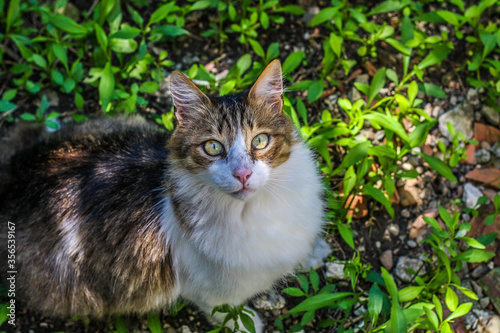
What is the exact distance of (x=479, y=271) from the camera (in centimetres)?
332

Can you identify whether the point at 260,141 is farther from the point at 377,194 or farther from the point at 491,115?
the point at 491,115

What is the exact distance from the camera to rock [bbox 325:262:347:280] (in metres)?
3.39

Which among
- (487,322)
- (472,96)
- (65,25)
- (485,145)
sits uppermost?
(65,25)

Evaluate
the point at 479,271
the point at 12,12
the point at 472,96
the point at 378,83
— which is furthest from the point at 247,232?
the point at 12,12

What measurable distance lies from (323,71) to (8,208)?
2478mm

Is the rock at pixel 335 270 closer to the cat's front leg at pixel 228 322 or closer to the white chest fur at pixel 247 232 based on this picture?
the cat's front leg at pixel 228 322

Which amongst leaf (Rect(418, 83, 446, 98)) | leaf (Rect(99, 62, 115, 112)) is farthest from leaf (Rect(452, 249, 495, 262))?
leaf (Rect(99, 62, 115, 112))

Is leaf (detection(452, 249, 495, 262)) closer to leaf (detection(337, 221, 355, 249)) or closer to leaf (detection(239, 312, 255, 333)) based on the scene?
leaf (detection(337, 221, 355, 249))

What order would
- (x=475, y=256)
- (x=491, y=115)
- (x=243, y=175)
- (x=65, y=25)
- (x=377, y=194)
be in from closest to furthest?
1. (x=243, y=175)
2. (x=475, y=256)
3. (x=377, y=194)
4. (x=65, y=25)
5. (x=491, y=115)

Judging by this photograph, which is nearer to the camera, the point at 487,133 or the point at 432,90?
the point at 432,90

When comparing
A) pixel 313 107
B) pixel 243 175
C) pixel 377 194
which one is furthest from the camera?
pixel 313 107

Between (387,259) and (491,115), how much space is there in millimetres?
1464

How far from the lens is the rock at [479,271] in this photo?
3.31 meters

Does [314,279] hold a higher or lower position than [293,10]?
lower
